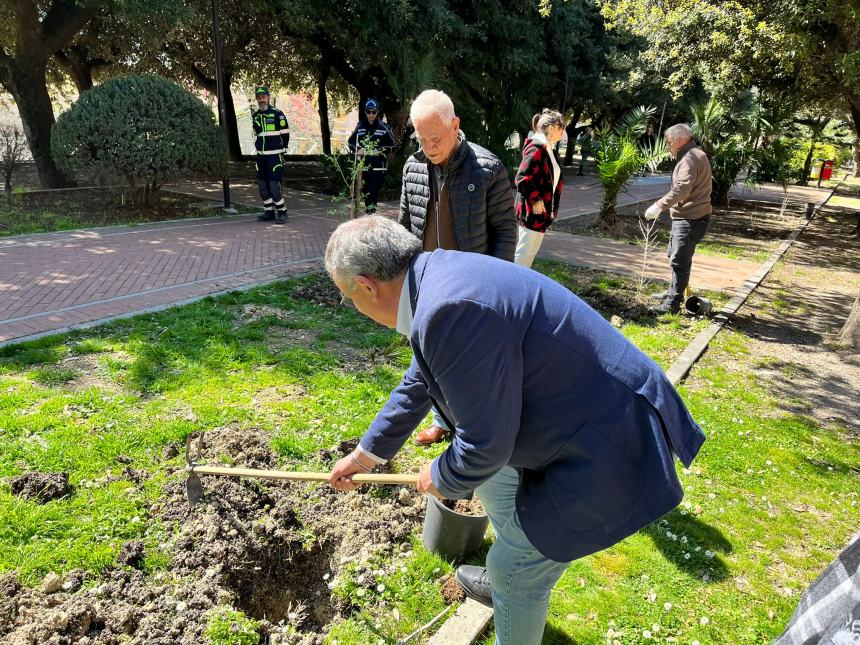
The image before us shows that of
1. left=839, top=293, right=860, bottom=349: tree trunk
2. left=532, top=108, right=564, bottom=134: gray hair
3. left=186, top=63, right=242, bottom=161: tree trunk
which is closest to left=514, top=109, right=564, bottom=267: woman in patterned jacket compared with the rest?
left=532, top=108, right=564, bottom=134: gray hair

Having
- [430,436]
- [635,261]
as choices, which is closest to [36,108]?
[635,261]

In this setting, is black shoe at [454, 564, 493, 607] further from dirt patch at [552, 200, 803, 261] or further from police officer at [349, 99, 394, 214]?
dirt patch at [552, 200, 803, 261]

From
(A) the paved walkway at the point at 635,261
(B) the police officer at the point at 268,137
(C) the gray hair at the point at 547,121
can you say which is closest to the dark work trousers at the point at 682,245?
(A) the paved walkway at the point at 635,261

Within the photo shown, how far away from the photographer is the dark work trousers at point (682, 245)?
6004mm

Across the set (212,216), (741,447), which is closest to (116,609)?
(741,447)

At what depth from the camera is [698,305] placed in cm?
642

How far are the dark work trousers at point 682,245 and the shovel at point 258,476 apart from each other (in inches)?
191

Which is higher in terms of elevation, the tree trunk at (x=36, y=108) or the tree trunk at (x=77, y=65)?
the tree trunk at (x=77, y=65)

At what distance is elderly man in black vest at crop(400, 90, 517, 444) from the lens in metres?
3.18

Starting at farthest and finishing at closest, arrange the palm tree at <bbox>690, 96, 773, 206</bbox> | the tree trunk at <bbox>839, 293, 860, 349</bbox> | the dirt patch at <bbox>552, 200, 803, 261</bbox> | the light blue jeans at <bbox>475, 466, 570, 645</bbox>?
the palm tree at <bbox>690, 96, 773, 206</bbox>
the dirt patch at <bbox>552, 200, 803, 261</bbox>
the tree trunk at <bbox>839, 293, 860, 349</bbox>
the light blue jeans at <bbox>475, 466, 570, 645</bbox>

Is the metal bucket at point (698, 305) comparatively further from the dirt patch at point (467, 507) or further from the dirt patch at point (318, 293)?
the dirt patch at point (467, 507)

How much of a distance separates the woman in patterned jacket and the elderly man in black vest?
1321mm

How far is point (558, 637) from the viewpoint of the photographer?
2469 millimetres

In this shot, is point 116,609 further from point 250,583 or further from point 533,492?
point 533,492
